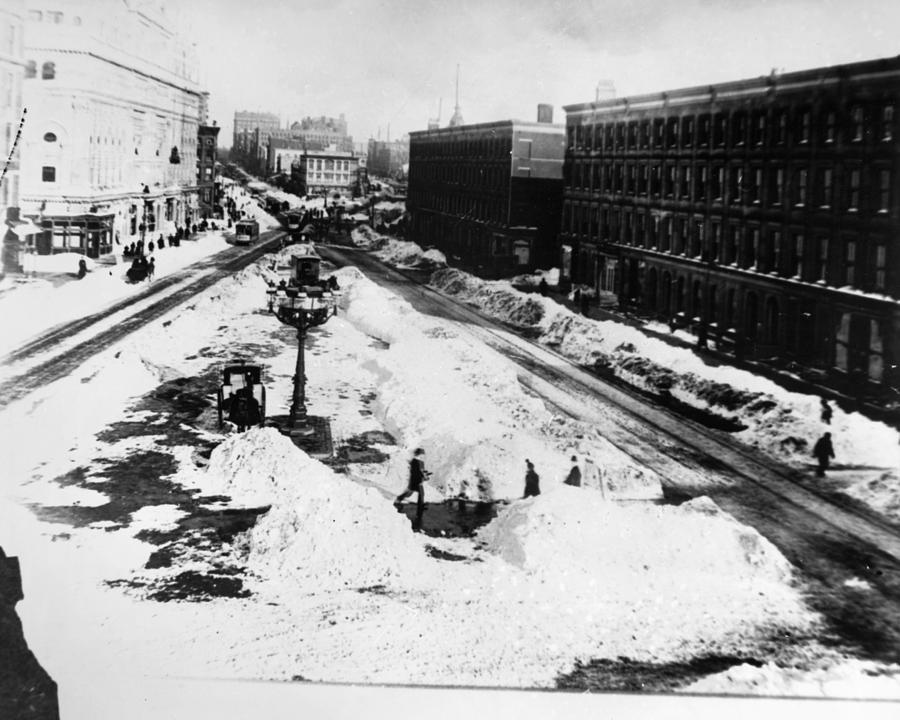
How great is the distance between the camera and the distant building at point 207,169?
53.4 feet

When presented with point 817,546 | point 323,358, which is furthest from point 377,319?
point 817,546

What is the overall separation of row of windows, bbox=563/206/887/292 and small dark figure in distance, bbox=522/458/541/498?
10.8 metres

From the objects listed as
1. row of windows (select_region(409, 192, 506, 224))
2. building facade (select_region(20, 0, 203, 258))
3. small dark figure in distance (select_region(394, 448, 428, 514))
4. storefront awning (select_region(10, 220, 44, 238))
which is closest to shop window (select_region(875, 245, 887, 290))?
small dark figure in distance (select_region(394, 448, 428, 514))

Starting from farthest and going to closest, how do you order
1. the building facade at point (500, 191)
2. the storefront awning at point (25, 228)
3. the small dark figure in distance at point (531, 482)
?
the building facade at point (500, 191)
the storefront awning at point (25, 228)
the small dark figure in distance at point (531, 482)

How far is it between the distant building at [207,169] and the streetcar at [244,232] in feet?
2.62

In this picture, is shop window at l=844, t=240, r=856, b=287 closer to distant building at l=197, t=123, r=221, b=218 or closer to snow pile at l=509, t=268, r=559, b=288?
distant building at l=197, t=123, r=221, b=218

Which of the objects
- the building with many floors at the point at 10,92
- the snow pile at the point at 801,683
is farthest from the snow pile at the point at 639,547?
the building with many floors at the point at 10,92

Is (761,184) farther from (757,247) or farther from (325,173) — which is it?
(325,173)

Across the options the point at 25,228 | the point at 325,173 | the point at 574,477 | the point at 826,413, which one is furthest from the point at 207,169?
the point at 325,173

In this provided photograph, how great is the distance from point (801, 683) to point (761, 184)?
→ 16.5 metres

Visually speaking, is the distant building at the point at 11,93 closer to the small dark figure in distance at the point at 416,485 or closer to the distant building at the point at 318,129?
the distant building at the point at 318,129

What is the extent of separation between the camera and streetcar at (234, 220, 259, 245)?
23297 millimetres

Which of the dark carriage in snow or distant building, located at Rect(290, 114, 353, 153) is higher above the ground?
distant building, located at Rect(290, 114, 353, 153)

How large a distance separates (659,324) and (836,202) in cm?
648
